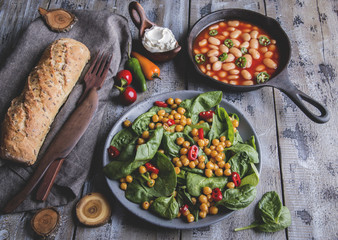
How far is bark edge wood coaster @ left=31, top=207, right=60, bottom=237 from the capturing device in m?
2.10

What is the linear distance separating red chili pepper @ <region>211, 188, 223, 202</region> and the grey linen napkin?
932 millimetres

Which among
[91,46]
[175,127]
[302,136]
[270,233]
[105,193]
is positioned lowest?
[270,233]

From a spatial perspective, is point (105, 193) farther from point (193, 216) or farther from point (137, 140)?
point (193, 216)

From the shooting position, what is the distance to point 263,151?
2.48 m

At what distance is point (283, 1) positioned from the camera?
10.4 ft

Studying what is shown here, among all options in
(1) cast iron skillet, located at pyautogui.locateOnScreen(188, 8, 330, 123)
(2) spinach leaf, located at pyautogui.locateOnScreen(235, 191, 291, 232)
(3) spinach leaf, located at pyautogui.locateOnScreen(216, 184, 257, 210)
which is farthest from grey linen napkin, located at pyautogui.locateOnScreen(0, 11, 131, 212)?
(2) spinach leaf, located at pyautogui.locateOnScreen(235, 191, 291, 232)

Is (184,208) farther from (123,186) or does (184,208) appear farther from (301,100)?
(301,100)

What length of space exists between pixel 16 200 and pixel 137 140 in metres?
0.90

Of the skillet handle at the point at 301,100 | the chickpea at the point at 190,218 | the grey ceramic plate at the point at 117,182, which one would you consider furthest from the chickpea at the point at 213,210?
the skillet handle at the point at 301,100

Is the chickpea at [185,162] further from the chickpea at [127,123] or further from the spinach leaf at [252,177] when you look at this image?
the chickpea at [127,123]

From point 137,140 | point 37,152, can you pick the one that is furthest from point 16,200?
point 137,140

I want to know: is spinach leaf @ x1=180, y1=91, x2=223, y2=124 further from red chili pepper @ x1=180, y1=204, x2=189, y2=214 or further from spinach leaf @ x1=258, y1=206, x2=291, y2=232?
spinach leaf @ x1=258, y1=206, x2=291, y2=232

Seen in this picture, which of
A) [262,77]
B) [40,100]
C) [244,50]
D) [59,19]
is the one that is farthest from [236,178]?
[59,19]

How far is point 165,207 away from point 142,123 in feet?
2.09
